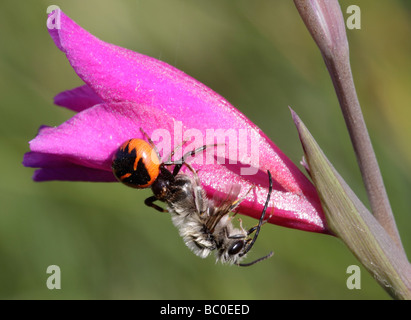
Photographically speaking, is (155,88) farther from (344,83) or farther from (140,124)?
(344,83)

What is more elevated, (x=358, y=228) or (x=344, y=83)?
(x=344, y=83)

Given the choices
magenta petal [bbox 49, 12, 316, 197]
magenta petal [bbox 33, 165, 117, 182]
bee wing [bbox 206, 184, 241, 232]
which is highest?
magenta petal [bbox 49, 12, 316, 197]

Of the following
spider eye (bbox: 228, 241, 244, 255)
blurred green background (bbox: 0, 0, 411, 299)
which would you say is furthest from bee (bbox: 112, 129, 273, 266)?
blurred green background (bbox: 0, 0, 411, 299)

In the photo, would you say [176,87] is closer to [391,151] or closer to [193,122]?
[193,122]

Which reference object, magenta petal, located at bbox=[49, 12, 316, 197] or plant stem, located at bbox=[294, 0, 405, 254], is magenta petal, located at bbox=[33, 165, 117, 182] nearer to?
magenta petal, located at bbox=[49, 12, 316, 197]

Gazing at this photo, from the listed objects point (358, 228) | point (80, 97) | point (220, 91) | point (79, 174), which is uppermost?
point (220, 91)

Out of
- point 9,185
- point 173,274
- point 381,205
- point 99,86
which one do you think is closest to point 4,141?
point 9,185

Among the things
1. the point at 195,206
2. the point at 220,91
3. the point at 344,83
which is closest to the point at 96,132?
the point at 195,206
